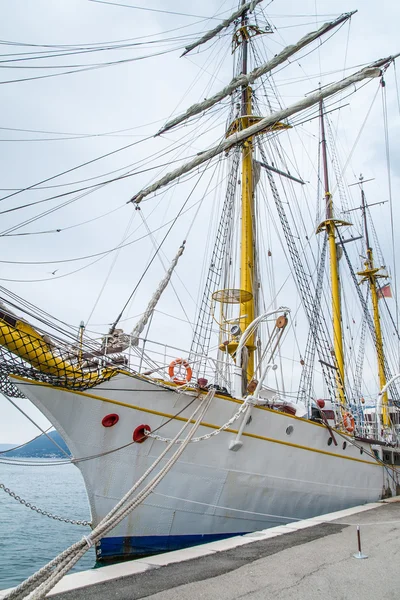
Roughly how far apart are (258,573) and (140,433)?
3.48m

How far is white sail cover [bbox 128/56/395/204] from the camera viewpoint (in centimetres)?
1248

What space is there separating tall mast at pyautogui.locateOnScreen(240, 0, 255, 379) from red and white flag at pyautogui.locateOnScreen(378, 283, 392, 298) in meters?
18.8

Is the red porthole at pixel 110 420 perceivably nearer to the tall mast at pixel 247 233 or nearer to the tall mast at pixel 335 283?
the tall mast at pixel 247 233

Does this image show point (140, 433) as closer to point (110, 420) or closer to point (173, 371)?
point (110, 420)

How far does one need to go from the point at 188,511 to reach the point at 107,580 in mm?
3916

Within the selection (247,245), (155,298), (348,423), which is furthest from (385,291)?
(155,298)

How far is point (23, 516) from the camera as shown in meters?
19.0

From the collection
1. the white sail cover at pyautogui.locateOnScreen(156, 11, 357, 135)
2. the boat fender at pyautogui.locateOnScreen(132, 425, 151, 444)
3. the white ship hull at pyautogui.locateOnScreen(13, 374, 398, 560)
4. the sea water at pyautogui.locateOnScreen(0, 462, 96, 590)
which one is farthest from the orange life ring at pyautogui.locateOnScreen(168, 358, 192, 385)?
the white sail cover at pyautogui.locateOnScreen(156, 11, 357, 135)

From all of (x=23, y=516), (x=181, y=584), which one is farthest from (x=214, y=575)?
(x=23, y=516)

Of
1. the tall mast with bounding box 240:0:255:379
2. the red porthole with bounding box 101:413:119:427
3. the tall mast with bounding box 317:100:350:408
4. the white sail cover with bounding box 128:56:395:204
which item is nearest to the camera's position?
the red porthole with bounding box 101:413:119:427

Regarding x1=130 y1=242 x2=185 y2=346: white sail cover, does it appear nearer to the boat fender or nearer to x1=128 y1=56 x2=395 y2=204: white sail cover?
x1=128 y1=56 x2=395 y2=204: white sail cover

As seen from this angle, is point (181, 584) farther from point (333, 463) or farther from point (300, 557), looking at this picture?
point (333, 463)

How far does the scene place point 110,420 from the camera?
25.9 ft

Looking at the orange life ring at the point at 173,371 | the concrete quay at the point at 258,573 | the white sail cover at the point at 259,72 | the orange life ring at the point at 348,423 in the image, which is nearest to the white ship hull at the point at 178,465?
the orange life ring at the point at 173,371
